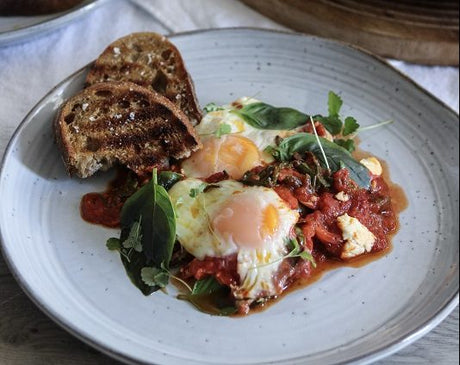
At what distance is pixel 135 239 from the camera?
11.3 ft

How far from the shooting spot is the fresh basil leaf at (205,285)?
3.32 meters

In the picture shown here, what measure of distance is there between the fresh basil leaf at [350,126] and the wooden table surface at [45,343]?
1.27m

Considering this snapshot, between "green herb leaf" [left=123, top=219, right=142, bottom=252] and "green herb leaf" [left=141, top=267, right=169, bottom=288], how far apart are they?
126mm

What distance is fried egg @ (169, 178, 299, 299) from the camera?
3.31 meters

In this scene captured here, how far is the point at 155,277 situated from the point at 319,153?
115cm

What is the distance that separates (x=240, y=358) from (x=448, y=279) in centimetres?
119

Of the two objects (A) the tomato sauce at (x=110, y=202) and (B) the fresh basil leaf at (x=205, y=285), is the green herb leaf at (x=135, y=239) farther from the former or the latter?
(B) the fresh basil leaf at (x=205, y=285)

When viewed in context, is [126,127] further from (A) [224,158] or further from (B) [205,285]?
(B) [205,285]

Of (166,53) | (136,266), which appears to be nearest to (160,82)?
(166,53)

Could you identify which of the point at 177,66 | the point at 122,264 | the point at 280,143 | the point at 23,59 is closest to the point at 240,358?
the point at 122,264

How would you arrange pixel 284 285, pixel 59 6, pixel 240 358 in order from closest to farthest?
pixel 240 358 < pixel 284 285 < pixel 59 6

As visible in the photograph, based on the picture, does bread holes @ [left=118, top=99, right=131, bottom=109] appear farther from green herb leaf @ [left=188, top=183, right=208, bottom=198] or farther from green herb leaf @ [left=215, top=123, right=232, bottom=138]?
green herb leaf @ [left=188, top=183, right=208, bottom=198]

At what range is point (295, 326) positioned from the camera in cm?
329

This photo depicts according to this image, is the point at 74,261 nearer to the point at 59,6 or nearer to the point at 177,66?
the point at 177,66
